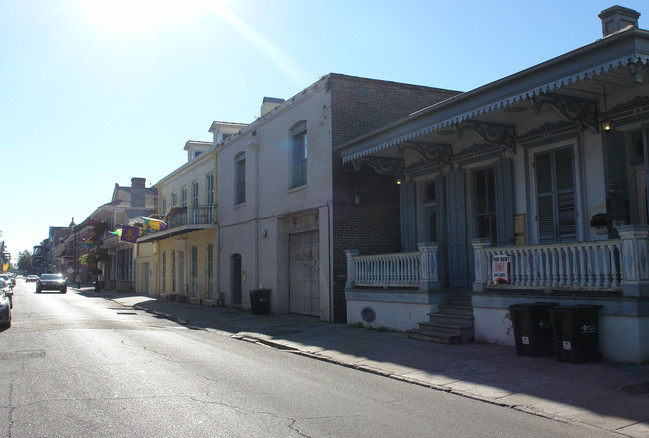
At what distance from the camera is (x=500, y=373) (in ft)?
25.8

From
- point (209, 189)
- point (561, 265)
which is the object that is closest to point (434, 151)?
point (561, 265)

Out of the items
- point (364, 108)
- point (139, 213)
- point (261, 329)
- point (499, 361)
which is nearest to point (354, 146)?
point (364, 108)

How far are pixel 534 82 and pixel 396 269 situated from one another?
5462 mm

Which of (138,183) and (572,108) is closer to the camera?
(572,108)

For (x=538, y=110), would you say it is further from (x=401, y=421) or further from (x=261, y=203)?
(x=261, y=203)

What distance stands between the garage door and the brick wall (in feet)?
4.99

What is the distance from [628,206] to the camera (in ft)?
31.9

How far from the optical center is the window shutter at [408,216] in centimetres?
1512

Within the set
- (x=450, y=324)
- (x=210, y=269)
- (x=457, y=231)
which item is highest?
(x=457, y=231)

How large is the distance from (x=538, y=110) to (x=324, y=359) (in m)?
5.88

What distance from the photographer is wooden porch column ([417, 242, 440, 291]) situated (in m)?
11.9

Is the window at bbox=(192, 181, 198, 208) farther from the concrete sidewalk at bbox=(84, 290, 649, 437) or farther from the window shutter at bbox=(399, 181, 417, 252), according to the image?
the concrete sidewalk at bbox=(84, 290, 649, 437)

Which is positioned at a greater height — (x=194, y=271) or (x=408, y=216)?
(x=408, y=216)

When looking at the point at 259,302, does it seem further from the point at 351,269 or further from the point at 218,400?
the point at 218,400
